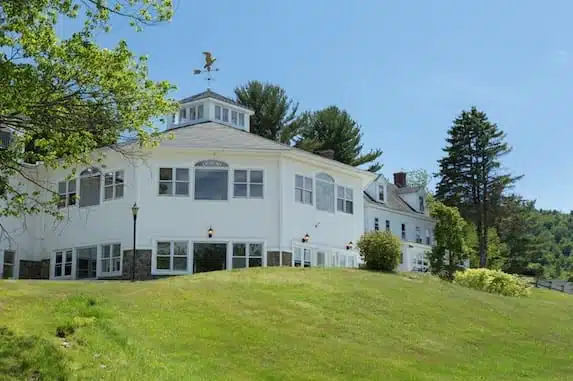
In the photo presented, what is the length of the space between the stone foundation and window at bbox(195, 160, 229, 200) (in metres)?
8.18

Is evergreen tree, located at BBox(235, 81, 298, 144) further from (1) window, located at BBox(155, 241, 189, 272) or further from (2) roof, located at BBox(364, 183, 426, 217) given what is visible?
(1) window, located at BBox(155, 241, 189, 272)

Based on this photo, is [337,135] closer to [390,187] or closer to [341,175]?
[390,187]

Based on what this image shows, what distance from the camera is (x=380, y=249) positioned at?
28.5 m

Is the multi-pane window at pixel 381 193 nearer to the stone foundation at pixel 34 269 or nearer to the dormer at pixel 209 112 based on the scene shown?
the dormer at pixel 209 112

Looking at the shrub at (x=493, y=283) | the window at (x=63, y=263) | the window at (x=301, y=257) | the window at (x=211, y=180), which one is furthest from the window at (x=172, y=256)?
the shrub at (x=493, y=283)

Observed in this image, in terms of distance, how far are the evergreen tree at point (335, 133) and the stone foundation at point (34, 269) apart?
33.4 m

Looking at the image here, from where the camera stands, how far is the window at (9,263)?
31.1m

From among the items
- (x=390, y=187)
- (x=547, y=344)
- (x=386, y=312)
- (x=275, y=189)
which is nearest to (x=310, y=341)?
(x=386, y=312)

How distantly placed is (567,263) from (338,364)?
315 ft

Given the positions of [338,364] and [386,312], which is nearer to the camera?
[338,364]

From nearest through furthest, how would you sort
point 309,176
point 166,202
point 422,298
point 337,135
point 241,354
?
1. point 241,354
2. point 422,298
3. point 166,202
4. point 309,176
5. point 337,135

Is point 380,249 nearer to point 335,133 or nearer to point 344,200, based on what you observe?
point 344,200

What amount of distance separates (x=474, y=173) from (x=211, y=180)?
117ft

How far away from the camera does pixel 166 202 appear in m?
29.3
